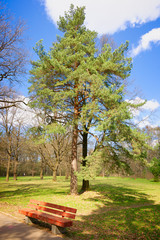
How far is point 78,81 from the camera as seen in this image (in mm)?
12008

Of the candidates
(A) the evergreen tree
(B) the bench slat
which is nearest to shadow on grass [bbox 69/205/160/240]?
(B) the bench slat

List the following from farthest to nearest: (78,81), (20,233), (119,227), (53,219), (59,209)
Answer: (78,81) → (119,227) → (59,209) → (53,219) → (20,233)

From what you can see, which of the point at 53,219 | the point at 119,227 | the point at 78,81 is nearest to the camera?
the point at 53,219

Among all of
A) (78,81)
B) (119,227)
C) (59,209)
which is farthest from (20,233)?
(78,81)

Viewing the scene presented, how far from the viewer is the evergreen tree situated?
35.8 ft

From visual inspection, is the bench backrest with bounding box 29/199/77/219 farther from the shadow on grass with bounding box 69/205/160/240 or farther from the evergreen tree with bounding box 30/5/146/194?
the evergreen tree with bounding box 30/5/146/194

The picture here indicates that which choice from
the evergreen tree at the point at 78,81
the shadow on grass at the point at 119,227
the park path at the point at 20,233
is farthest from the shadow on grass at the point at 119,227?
the evergreen tree at the point at 78,81

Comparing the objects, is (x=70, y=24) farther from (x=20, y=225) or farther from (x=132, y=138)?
(x=20, y=225)

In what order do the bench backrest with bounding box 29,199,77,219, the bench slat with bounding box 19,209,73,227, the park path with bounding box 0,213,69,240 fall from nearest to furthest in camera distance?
the park path with bounding box 0,213,69,240 < the bench slat with bounding box 19,209,73,227 < the bench backrest with bounding box 29,199,77,219

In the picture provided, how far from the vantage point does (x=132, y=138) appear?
11281 mm

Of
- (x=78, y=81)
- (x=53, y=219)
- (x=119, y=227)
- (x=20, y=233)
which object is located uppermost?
(x=78, y=81)

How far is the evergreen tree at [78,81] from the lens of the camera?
10.9 m

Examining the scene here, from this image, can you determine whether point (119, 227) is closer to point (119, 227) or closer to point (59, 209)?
point (119, 227)

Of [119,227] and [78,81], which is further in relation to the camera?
[78,81]
